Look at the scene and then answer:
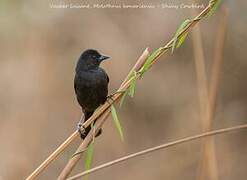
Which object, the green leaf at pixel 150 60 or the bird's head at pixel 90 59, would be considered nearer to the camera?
the green leaf at pixel 150 60

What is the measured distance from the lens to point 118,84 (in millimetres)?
5730

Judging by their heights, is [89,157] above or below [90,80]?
below

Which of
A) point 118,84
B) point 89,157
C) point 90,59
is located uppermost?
point 90,59

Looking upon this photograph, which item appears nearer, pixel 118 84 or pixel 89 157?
pixel 89 157

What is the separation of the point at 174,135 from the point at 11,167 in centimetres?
158

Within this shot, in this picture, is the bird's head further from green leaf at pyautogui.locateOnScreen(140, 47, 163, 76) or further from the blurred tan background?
green leaf at pyautogui.locateOnScreen(140, 47, 163, 76)

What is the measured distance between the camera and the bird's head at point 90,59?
3675mm

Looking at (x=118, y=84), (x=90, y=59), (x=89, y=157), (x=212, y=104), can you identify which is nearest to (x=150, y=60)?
(x=89, y=157)

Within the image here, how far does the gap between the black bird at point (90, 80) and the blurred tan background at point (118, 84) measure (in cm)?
102

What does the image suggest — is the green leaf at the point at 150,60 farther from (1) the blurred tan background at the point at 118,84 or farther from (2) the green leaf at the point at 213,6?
(1) the blurred tan background at the point at 118,84

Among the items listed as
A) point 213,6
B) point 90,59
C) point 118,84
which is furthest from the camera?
point 118,84

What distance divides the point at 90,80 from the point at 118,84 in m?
2.03

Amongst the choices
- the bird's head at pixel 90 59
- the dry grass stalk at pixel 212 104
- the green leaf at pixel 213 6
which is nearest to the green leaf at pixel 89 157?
the green leaf at pixel 213 6

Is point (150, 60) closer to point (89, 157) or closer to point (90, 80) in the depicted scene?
point (89, 157)
